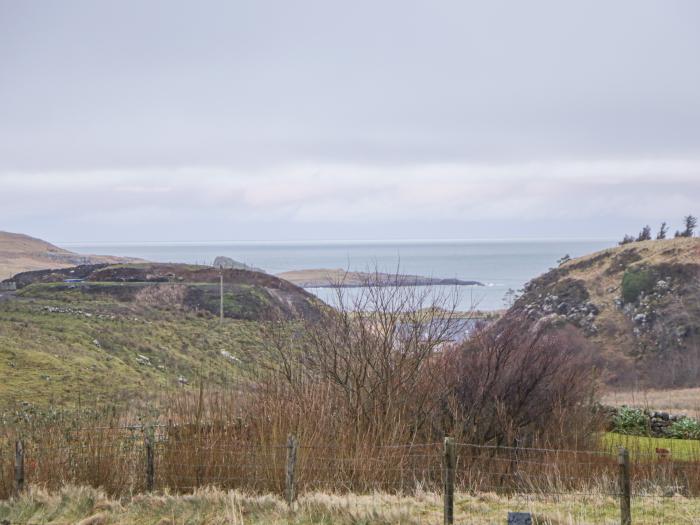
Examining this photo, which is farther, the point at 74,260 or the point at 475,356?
the point at 74,260

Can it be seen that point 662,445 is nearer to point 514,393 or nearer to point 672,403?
point 514,393

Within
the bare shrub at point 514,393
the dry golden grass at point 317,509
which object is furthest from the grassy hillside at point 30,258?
the dry golden grass at point 317,509

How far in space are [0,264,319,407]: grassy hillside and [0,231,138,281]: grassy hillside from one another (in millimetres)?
45260

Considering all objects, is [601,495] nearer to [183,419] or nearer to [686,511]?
[686,511]

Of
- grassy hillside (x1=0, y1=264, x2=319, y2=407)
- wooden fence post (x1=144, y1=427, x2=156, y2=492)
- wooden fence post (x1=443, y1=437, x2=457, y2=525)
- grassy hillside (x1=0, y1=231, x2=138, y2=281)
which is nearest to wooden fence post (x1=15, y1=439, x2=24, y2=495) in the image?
wooden fence post (x1=144, y1=427, x2=156, y2=492)

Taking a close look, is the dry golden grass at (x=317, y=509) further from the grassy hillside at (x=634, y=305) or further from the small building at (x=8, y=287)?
the small building at (x=8, y=287)

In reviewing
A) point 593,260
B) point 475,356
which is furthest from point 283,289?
point 475,356

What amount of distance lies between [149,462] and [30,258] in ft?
432

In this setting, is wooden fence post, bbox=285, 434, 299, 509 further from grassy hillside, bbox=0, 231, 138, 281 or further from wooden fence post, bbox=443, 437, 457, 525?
grassy hillside, bbox=0, 231, 138, 281

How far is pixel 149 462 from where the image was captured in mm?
11438

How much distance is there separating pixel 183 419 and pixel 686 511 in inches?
274

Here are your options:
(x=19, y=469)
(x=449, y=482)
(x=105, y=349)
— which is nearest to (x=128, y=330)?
(x=105, y=349)

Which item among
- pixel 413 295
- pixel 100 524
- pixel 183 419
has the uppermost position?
pixel 413 295

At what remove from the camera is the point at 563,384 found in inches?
675
